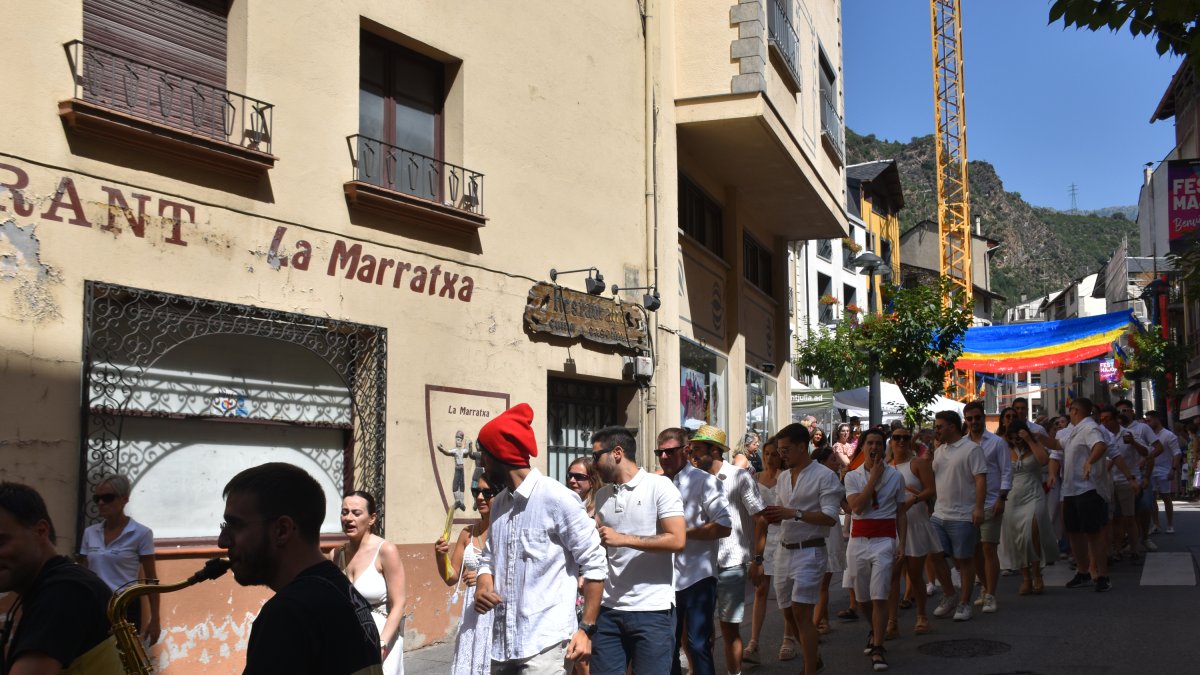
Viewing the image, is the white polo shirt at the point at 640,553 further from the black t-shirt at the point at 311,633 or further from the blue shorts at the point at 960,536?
the blue shorts at the point at 960,536

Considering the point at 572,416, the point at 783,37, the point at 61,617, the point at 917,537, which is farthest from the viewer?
the point at 783,37

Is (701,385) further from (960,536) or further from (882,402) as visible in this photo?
(882,402)

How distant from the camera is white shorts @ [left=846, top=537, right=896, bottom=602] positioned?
1030 cm

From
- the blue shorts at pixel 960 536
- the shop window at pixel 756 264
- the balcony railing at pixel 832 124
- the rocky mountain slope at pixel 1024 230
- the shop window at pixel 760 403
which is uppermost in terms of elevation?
the rocky mountain slope at pixel 1024 230

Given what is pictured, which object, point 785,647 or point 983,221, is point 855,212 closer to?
point 785,647

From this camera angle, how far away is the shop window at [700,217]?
17422 mm

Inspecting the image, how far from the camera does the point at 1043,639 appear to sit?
10555mm

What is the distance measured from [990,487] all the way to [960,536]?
72 centimetres

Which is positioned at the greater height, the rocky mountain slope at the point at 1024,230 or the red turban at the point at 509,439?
the rocky mountain slope at the point at 1024,230

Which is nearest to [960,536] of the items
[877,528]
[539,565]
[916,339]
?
[877,528]

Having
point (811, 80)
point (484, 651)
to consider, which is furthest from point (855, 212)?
point (484, 651)

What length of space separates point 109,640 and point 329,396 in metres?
7.15

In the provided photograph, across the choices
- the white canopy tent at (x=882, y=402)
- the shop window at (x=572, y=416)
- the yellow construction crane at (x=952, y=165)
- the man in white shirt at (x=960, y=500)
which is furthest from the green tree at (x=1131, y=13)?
the yellow construction crane at (x=952, y=165)

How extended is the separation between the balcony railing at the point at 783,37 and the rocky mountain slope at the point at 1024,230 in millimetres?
135818
